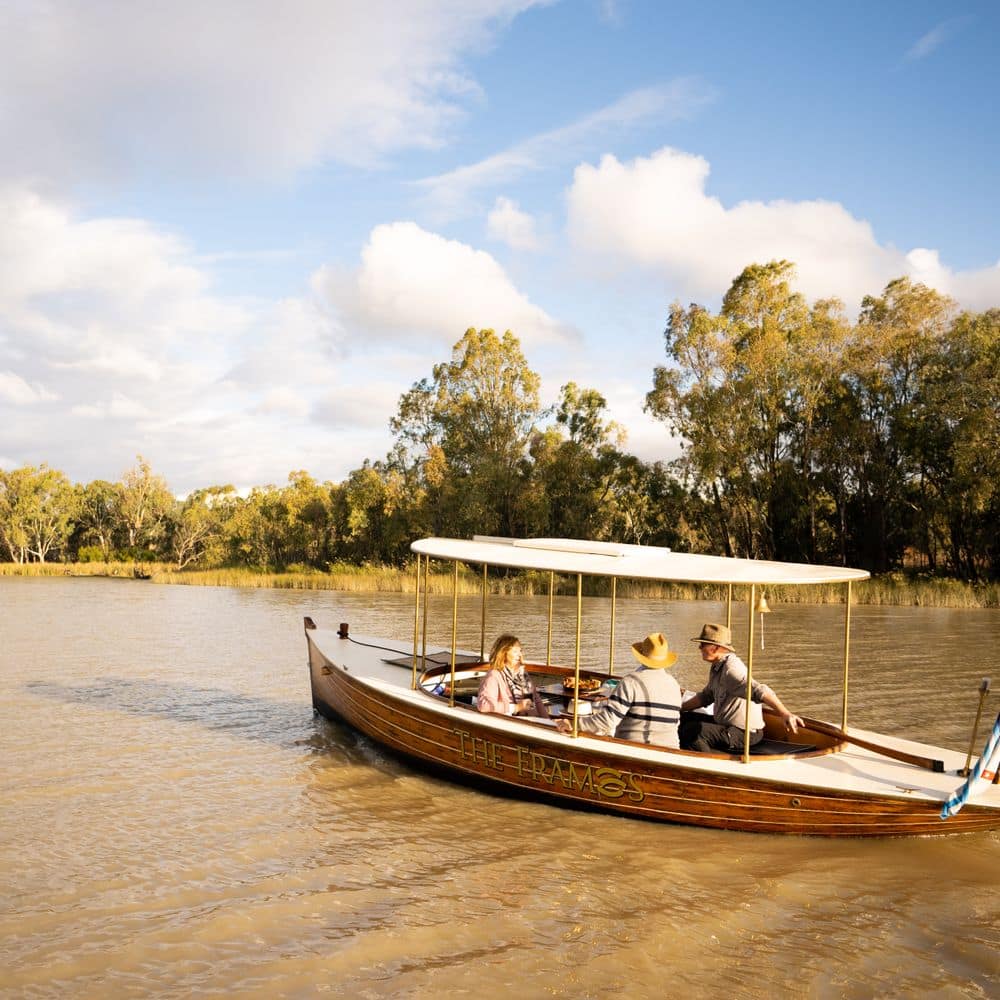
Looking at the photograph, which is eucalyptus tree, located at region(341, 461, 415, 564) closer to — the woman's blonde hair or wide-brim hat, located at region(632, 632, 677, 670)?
the woman's blonde hair

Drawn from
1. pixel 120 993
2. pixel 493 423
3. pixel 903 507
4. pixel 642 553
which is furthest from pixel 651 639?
pixel 493 423

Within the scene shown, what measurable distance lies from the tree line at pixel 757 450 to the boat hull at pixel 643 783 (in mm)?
26431

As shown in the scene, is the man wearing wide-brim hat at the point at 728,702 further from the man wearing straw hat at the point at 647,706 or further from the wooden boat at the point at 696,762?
the man wearing straw hat at the point at 647,706

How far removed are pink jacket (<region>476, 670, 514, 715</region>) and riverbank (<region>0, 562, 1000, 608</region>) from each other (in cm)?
1630

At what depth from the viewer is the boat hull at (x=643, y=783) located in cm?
652

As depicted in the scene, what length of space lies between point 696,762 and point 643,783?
47 centimetres

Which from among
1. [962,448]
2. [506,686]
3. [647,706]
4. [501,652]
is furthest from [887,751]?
[962,448]

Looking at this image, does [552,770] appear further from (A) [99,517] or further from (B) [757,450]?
(A) [99,517]

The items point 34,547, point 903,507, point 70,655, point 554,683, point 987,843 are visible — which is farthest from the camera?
point 34,547

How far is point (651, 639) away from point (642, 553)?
96cm

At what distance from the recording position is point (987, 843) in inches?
268

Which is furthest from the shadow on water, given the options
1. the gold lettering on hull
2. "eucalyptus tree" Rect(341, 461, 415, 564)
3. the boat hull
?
"eucalyptus tree" Rect(341, 461, 415, 564)

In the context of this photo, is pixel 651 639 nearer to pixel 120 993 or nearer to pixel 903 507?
pixel 120 993

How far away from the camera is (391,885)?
19.5 feet
